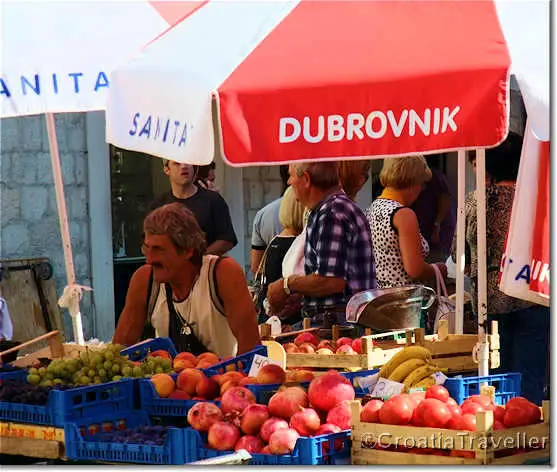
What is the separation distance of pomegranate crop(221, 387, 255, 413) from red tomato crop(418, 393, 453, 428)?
769mm

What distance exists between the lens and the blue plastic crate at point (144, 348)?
626cm

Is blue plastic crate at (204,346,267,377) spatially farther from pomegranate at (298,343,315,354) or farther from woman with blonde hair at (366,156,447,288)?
woman with blonde hair at (366,156,447,288)

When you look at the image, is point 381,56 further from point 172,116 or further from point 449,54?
point 172,116

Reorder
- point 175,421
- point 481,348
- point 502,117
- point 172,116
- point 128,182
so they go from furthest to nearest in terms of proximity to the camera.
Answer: point 128,182
point 481,348
point 175,421
point 172,116
point 502,117

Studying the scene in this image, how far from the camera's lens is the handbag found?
7303mm

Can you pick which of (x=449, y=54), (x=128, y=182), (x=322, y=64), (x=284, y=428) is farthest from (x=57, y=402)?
(x=128, y=182)

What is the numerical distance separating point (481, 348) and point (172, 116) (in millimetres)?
1855

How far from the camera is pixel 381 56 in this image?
4863mm

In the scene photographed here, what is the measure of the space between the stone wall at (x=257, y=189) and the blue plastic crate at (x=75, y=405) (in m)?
6.42

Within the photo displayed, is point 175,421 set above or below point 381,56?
below

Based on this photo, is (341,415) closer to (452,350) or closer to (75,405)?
(75,405)

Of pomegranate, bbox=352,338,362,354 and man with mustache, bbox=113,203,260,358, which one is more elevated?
man with mustache, bbox=113,203,260,358

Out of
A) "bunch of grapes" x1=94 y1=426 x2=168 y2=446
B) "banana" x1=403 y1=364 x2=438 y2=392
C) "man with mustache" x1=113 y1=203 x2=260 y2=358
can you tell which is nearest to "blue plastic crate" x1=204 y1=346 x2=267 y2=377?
"man with mustache" x1=113 y1=203 x2=260 y2=358

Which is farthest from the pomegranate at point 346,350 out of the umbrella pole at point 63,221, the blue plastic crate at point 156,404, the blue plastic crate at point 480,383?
the umbrella pole at point 63,221
